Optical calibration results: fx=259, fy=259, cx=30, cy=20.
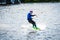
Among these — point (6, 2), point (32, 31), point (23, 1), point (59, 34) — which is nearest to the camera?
point (59, 34)

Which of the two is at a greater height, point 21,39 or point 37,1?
point 21,39

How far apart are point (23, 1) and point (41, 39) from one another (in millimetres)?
49217

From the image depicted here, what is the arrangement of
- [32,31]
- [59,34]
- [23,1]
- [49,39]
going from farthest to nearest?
[23,1] < [32,31] < [59,34] < [49,39]

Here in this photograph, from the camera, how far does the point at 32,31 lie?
58.6 ft

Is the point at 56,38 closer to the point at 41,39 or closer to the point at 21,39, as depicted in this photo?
the point at 41,39

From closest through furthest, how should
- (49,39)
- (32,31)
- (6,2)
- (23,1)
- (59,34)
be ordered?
(49,39) → (59,34) → (32,31) → (6,2) → (23,1)

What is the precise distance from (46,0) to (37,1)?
225cm

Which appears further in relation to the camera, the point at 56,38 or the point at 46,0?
the point at 46,0

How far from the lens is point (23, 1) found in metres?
63.4

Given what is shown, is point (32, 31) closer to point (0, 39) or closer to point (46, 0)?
point (0, 39)

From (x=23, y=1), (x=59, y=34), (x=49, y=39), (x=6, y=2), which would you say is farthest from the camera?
(x=23, y=1)

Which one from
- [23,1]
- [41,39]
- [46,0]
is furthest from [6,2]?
[41,39]

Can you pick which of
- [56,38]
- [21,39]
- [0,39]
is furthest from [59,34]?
[0,39]

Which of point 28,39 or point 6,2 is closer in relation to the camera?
point 28,39
